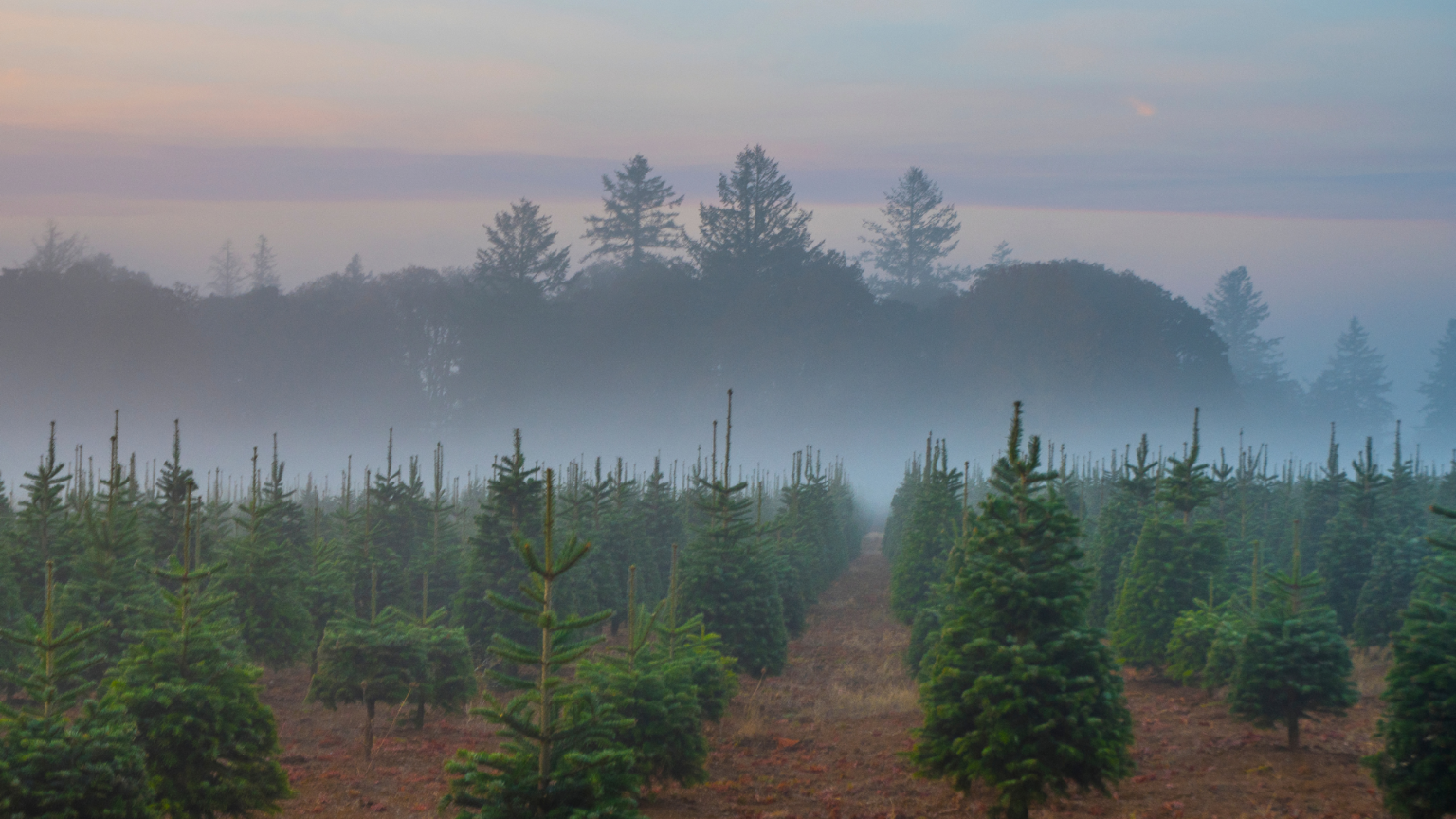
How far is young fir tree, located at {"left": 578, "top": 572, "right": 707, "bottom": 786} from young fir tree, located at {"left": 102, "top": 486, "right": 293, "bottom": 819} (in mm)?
4070

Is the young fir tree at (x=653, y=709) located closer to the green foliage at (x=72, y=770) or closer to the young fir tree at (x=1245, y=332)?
the green foliage at (x=72, y=770)

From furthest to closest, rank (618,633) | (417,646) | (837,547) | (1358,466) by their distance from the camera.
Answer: (837,547) → (618,633) → (1358,466) → (417,646)

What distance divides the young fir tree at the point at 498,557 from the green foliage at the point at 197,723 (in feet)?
33.0

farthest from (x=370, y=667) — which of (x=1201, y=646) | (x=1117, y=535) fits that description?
(x=1117, y=535)

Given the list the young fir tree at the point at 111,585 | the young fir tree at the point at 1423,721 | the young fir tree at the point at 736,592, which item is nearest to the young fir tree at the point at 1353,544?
the young fir tree at the point at 736,592

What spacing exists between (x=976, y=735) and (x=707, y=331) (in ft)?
329

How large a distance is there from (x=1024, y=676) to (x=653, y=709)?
16.2 feet

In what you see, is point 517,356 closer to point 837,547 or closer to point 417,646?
point 837,547

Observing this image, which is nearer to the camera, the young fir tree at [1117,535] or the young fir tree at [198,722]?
the young fir tree at [198,722]

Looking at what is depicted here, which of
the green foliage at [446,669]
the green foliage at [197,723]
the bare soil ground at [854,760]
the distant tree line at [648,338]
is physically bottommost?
the bare soil ground at [854,760]

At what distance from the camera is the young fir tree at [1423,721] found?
10.6m

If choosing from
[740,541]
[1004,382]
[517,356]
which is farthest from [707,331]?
[740,541]

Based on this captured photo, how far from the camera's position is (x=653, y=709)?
13156 millimetres

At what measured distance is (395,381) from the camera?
110m
